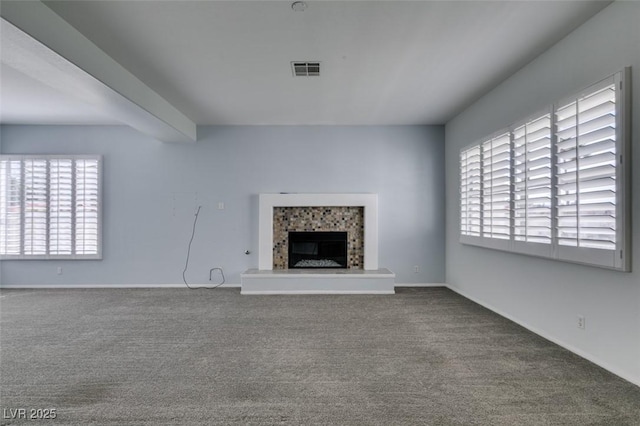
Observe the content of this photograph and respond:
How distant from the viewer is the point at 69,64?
260 centimetres

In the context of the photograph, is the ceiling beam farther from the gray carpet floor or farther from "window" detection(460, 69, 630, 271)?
"window" detection(460, 69, 630, 271)

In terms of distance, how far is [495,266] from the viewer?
3945 millimetres

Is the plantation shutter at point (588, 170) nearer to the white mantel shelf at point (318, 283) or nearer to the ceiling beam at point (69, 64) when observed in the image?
the white mantel shelf at point (318, 283)

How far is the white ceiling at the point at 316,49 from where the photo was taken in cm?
237

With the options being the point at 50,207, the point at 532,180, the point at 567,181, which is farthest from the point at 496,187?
the point at 50,207

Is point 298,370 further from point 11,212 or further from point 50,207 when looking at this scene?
→ point 11,212

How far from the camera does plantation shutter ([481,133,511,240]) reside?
361 cm

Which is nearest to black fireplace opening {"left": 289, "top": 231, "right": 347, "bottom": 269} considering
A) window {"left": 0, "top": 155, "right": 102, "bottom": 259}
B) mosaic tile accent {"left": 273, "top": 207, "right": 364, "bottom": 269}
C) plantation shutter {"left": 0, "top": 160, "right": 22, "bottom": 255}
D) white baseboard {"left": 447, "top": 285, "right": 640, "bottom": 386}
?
mosaic tile accent {"left": 273, "top": 207, "right": 364, "bottom": 269}

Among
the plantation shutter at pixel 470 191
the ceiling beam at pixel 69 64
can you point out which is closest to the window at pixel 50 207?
the ceiling beam at pixel 69 64

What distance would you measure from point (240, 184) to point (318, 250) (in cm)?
172

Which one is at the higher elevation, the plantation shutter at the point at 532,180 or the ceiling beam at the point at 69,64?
the ceiling beam at the point at 69,64

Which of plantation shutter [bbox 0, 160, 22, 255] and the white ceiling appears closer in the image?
the white ceiling

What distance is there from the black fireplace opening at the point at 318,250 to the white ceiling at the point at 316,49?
6.75 ft

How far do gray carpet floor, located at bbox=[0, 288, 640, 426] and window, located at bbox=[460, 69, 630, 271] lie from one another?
0.92 metres
